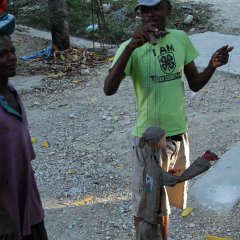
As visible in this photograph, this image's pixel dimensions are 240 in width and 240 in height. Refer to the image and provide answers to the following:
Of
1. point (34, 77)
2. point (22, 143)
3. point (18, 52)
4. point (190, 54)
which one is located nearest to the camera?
point (22, 143)

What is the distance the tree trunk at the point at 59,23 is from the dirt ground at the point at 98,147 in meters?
0.97

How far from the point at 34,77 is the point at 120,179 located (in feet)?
11.8

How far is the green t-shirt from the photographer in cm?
285

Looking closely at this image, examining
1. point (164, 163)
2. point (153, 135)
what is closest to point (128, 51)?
point (153, 135)

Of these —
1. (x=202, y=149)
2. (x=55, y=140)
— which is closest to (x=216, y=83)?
(x=202, y=149)

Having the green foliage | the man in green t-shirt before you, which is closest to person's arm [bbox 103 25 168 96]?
the man in green t-shirt

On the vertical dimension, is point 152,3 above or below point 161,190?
above

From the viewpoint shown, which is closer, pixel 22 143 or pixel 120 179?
pixel 22 143

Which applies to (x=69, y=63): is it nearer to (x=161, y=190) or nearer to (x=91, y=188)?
(x=91, y=188)

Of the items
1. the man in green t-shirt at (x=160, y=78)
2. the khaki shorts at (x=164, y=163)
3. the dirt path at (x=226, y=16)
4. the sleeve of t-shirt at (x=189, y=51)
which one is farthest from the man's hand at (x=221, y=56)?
the dirt path at (x=226, y=16)

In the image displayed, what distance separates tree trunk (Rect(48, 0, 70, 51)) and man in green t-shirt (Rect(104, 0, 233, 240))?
5.50 meters

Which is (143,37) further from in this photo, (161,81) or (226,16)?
(226,16)

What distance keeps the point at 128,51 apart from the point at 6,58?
1.98 feet

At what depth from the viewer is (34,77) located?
25.6 ft
